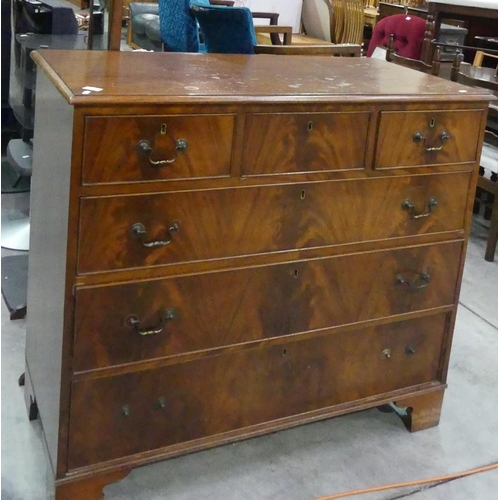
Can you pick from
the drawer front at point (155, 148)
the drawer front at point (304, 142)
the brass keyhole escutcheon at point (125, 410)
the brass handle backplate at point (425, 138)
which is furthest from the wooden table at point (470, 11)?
the brass keyhole escutcheon at point (125, 410)

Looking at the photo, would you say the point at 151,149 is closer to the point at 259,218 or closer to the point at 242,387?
the point at 259,218

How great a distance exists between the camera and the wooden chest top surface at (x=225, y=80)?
1.37 metres

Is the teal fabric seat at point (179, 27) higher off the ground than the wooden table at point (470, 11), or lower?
lower

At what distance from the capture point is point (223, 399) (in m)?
1.70

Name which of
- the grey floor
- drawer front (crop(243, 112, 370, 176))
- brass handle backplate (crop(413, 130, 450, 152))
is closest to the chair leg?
the grey floor

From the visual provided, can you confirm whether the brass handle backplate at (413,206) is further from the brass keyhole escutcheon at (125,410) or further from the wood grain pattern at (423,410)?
the brass keyhole escutcheon at (125,410)

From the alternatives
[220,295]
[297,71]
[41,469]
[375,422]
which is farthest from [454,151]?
[41,469]

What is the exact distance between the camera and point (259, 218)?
5.13 ft

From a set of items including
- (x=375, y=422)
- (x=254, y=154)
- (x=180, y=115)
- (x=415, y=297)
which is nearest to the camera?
(x=180, y=115)

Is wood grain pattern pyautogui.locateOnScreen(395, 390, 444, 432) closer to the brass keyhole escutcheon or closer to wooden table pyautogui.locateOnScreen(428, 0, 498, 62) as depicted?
the brass keyhole escutcheon

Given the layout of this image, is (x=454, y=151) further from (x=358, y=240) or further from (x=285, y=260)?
(x=285, y=260)

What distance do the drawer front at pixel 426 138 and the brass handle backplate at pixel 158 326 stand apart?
59 cm

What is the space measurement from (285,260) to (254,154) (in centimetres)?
27

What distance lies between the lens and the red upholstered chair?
494 cm
